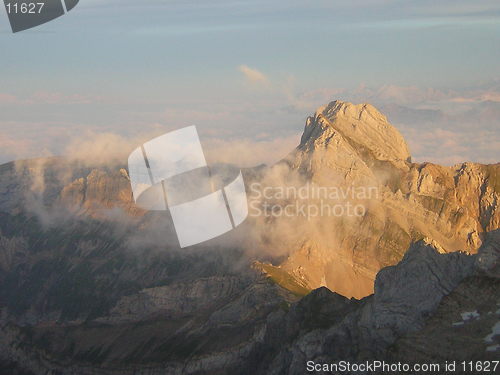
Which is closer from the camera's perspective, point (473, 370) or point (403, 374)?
point (473, 370)

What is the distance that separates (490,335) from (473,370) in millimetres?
9922

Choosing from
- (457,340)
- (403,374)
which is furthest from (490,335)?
(403,374)

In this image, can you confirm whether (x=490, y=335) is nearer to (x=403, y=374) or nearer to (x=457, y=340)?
(x=457, y=340)

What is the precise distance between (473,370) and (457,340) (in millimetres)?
11455

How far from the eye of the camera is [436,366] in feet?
643

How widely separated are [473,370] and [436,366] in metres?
10.5

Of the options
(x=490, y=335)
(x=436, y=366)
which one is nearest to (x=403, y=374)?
(x=436, y=366)

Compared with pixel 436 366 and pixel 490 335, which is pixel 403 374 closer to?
pixel 436 366

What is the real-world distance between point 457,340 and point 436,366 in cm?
715

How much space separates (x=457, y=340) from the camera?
649 ft

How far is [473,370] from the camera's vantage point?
187 m

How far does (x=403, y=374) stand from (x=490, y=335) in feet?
65.9

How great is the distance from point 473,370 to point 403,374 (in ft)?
57.6
